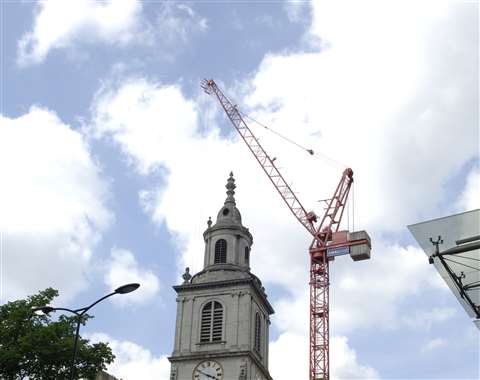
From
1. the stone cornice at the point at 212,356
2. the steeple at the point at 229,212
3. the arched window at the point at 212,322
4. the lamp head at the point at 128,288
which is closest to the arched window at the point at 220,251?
the steeple at the point at 229,212

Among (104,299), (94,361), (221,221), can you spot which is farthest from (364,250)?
(104,299)

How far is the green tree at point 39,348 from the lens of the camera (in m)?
44.2

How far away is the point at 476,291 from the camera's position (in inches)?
522

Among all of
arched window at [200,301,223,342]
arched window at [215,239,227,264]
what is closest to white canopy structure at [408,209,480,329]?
arched window at [200,301,223,342]

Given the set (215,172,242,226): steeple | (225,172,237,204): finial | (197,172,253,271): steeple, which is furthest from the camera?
(225,172,237,204): finial

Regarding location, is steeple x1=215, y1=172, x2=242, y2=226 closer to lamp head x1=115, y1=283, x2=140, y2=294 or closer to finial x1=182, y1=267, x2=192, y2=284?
finial x1=182, y1=267, x2=192, y2=284

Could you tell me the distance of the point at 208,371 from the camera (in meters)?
71.9

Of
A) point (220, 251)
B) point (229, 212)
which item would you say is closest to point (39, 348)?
point (220, 251)

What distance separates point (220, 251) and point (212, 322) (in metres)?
8.92

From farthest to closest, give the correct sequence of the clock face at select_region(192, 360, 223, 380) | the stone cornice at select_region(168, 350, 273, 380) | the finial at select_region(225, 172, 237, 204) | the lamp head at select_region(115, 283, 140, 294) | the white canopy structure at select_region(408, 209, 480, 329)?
1. the finial at select_region(225, 172, 237, 204)
2. the stone cornice at select_region(168, 350, 273, 380)
3. the clock face at select_region(192, 360, 223, 380)
4. the lamp head at select_region(115, 283, 140, 294)
5. the white canopy structure at select_region(408, 209, 480, 329)

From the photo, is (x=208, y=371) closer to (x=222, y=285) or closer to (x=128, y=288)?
(x=222, y=285)

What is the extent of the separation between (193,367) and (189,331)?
3.84m

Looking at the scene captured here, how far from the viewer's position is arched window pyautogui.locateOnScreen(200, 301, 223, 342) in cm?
7388

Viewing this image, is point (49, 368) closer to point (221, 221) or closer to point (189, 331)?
point (189, 331)
